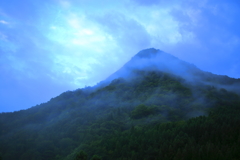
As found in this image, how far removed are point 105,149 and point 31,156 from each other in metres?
16.7

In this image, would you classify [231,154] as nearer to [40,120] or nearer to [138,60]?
[40,120]

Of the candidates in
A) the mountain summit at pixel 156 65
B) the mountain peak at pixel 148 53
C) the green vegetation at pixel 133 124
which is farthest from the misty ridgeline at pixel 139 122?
the mountain peak at pixel 148 53

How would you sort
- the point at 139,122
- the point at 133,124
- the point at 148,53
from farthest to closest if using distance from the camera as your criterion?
1. the point at 148,53
2. the point at 139,122
3. the point at 133,124

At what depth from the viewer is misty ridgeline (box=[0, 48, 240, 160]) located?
3581 cm

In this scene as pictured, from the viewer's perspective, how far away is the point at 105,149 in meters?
38.8

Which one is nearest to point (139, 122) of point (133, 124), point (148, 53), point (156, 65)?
point (133, 124)

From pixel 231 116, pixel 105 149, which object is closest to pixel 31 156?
pixel 105 149

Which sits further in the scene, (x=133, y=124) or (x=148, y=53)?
(x=148, y=53)

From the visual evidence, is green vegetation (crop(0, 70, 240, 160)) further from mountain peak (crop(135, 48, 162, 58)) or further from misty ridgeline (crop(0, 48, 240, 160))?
mountain peak (crop(135, 48, 162, 58))

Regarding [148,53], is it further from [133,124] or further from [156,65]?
[133,124]

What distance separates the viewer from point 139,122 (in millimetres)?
53062

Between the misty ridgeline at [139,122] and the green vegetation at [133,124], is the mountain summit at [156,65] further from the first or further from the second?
the green vegetation at [133,124]

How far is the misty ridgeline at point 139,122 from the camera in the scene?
35812mm

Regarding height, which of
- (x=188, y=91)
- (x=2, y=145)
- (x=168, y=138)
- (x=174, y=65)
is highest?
(x=174, y=65)
